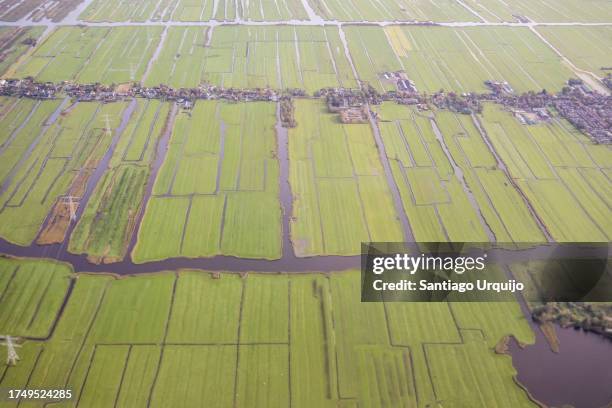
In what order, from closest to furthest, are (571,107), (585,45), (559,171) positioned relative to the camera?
(559,171)
(571,107)
(585,45)

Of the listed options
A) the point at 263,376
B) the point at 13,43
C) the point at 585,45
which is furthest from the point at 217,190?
the point at 585,45

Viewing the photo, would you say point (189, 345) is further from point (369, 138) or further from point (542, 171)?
point (542, 171)

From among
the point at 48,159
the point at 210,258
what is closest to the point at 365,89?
the point at 210,258

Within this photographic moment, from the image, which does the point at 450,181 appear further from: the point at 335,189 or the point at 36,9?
the point at 36,9

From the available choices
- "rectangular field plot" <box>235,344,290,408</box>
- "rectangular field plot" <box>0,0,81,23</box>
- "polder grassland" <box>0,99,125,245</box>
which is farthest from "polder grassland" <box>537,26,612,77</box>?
"rectangular field plot" <box>0,0,81,23</box>

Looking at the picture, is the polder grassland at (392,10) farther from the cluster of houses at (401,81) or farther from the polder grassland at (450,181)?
the polder grassland at (450,181)

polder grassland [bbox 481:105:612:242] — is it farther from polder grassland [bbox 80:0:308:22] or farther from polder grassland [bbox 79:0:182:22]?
polder grassland [bbox 79:0:182:22]

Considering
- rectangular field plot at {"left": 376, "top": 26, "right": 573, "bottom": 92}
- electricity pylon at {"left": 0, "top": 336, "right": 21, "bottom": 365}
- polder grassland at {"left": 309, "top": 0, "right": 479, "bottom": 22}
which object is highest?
polder grassland at {"left": 309, "top": 0, "right": 479, "bottom": 22}
